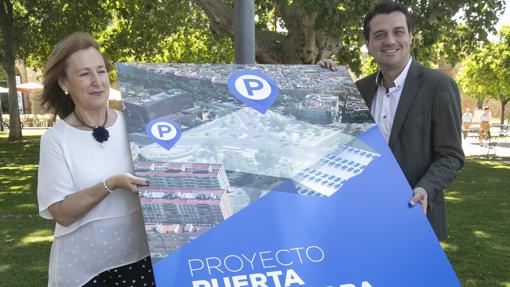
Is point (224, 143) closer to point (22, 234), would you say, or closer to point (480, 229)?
point (22, 234)

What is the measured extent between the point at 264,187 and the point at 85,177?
70 centimetres

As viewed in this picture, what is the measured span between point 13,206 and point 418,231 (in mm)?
7611

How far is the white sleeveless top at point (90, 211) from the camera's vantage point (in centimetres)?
202

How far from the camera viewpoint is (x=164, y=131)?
2117 mm

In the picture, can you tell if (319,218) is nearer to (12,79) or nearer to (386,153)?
(386,153)

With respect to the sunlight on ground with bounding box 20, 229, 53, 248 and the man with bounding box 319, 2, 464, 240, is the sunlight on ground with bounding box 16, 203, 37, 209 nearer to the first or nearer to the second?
the sunlight on ground with bounding box 20, 229, 53, 248

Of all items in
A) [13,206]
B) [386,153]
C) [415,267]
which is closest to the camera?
[415,267]

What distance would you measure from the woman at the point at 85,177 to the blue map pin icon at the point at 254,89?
541mm

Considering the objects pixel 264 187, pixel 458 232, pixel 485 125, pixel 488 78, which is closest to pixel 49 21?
pixel 458 232

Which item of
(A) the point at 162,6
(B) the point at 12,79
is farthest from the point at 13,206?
(B) the point at 12,79

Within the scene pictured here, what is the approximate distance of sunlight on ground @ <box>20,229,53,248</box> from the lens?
621 centimetres

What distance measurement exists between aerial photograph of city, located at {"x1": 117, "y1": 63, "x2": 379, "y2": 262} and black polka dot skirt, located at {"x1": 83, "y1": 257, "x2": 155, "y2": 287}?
47cm

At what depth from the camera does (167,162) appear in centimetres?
202

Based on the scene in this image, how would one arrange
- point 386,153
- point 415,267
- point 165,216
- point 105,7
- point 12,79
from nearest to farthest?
point 165,216 → point 415,267 → point 386,153 → point 105,7 → point 12,79
